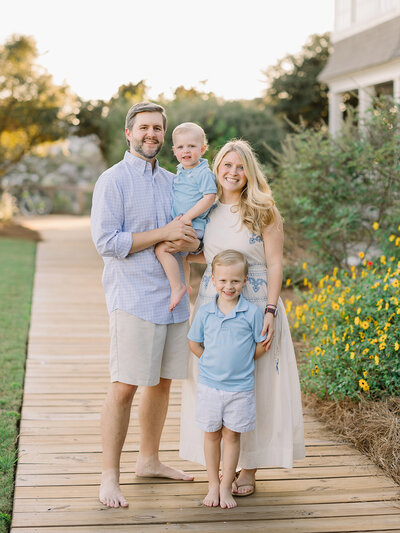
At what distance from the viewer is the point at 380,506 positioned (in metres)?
3.28

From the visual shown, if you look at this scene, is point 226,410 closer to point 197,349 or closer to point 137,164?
point 197,349

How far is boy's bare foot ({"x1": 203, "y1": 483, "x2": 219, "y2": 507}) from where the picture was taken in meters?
3.25

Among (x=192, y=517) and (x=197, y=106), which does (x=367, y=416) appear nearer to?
(x=192, y=517)

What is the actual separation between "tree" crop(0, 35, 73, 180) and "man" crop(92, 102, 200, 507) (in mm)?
16985

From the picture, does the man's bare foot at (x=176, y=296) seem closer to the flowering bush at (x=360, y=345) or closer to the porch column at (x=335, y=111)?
the flowering bush at (x=360, y=345)

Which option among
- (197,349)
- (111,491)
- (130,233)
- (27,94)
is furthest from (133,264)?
(27,94)

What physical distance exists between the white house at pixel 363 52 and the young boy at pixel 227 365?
24.1 feet

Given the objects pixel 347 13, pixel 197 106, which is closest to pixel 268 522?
pixel 197 106

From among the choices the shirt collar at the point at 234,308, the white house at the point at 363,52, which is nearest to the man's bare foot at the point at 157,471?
the shirt collar at the point at 234,308

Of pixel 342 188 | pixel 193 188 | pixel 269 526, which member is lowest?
pixel 269 526

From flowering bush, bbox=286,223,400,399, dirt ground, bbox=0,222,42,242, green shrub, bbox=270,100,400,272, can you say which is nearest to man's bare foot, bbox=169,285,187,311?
flowering bush, bbox=286,223,400,399

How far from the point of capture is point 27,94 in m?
19.3

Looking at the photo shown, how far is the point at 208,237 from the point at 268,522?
1.34 m

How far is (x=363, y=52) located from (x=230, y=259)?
9.36 m
